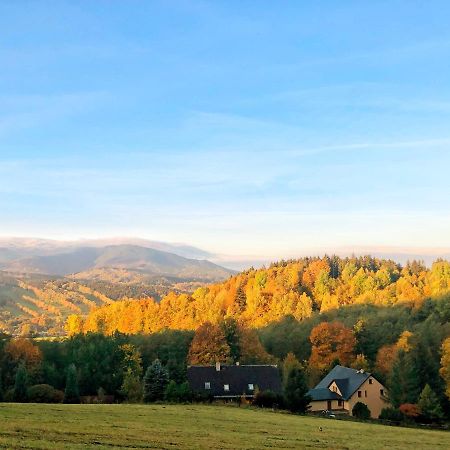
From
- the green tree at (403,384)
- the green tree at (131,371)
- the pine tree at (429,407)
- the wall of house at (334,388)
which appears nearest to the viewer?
the pine tree at (429,407)

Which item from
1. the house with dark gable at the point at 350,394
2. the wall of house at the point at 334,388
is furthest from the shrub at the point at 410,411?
the wall of house at the point at 334,388

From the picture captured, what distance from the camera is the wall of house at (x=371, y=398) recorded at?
85.8 metres

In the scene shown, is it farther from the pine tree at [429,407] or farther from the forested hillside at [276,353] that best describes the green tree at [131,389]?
the pine tree at [429,407]

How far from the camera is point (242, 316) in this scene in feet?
646

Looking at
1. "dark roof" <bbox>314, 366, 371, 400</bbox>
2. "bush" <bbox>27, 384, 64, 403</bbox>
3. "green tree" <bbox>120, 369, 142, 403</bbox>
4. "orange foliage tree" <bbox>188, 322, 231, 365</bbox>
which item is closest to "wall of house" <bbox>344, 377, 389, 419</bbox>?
"dark roof" <bbox>314, 366, 371, 400</bbox>

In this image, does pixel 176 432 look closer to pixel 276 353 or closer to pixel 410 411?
pixel 410 411

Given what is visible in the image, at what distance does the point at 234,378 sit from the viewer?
86250 mm

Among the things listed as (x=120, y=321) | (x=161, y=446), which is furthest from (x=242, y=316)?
(x=161, y=446)

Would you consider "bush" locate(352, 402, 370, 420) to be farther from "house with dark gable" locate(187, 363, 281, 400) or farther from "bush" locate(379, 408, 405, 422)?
"house with dark gable" locate(187, 363, 281, 400)

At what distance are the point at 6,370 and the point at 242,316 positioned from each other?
105650 mm

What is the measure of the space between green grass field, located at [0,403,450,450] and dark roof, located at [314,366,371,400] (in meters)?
34.0

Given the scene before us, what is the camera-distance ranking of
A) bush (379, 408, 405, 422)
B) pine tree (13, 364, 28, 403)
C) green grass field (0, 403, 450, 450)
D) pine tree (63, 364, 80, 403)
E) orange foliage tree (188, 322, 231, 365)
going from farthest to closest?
orange foliage tree (188, 322, 231, 365)
pine tree (63, 364, 80, 403)
pine tree (13, 364, 28, 403)
bush (379, 408, 405, 422)
green grass field (0, 403, 450, 450)

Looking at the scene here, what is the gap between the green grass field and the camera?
102ft

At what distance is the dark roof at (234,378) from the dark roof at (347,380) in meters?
8.69
